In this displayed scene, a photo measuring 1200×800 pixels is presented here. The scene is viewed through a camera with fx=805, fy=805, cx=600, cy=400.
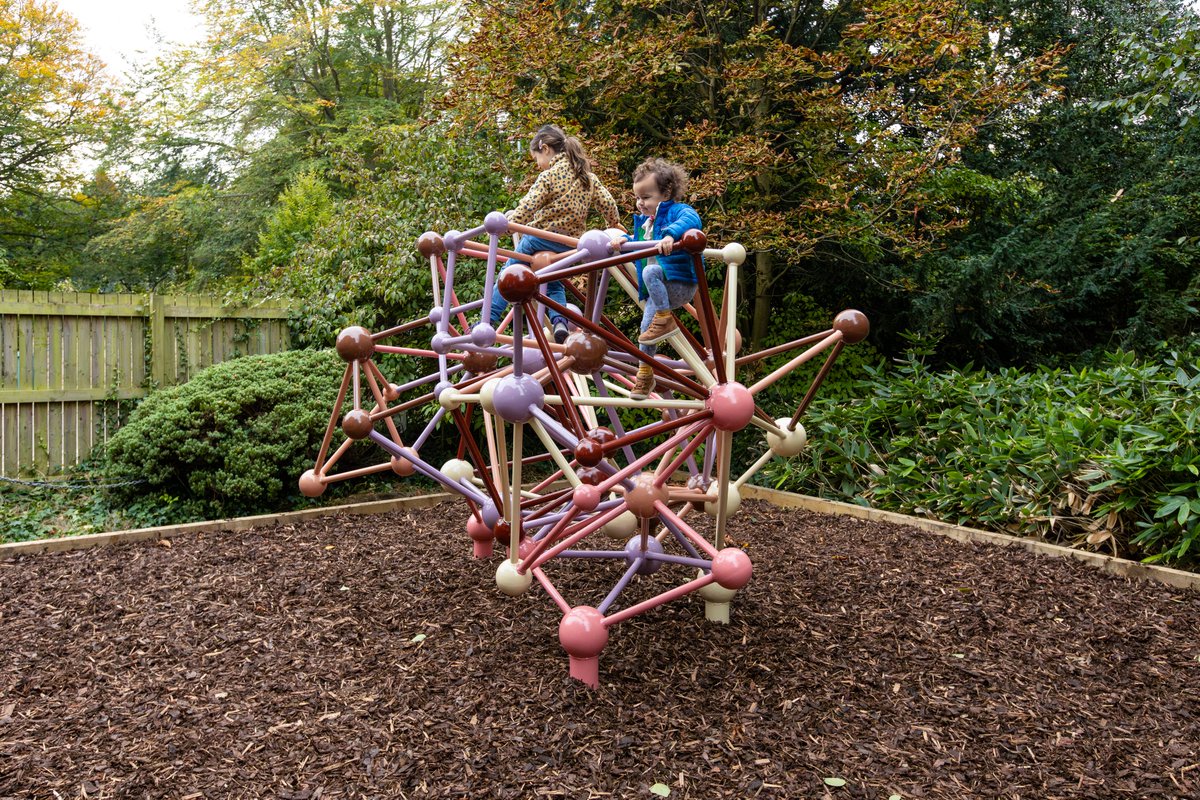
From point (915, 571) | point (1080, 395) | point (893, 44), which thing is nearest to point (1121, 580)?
point (915, 571)

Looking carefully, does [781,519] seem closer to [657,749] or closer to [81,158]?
[657,749]

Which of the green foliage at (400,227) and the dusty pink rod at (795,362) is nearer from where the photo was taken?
the dusty pink rod at (795,362)

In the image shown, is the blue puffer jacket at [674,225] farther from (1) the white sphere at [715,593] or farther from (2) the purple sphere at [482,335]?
(1) the white sphere at [715,593]

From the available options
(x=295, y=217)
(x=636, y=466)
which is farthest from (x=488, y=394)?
(x=295, y=217)

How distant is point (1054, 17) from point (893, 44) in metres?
4.50

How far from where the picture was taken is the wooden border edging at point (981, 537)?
3.94 m

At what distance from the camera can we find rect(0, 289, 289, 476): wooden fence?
5.97m

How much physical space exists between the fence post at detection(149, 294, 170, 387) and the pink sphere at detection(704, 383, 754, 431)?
562cm

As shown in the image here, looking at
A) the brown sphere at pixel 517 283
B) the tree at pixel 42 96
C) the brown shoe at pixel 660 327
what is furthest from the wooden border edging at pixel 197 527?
the tree at pixel 42 96

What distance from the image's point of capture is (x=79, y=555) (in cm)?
445

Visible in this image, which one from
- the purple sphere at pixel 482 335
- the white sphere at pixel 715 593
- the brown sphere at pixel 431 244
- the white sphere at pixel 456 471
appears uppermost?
the brown sphere at pixel 431 244

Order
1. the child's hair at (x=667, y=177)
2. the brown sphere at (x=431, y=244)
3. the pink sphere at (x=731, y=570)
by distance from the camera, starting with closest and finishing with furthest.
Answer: the pink sphere at (x=731, y=570) → the child's hair at (x=667, y=177) → the brown sphere at (x=431, y=244)

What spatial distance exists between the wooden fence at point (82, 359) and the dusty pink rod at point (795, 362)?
5467 mm

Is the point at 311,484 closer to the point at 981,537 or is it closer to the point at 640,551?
the point at 640,551
